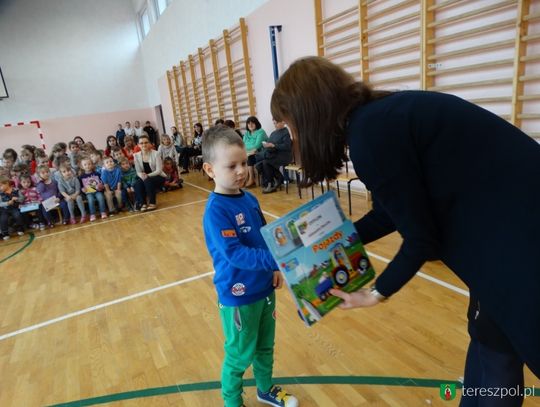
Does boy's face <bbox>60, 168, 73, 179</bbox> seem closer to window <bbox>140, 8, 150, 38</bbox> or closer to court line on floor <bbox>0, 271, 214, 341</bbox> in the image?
court line on floor <bbox>0, 271, 214, 341</bbox>

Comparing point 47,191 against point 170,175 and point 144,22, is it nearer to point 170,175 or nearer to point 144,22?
point 170,175

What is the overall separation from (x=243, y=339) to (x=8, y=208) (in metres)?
5.78

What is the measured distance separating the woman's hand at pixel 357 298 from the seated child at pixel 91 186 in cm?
593

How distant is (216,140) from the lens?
146 cm

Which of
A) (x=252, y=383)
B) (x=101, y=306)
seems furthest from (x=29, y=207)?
(x=252, y=383)

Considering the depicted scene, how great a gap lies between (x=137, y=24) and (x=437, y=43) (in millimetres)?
14441

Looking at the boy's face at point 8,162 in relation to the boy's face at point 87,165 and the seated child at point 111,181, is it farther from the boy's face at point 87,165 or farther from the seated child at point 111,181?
the seated child at point 111,181

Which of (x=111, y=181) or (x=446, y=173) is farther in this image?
(x=111, y=181)

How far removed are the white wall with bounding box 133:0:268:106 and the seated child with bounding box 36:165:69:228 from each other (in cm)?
456

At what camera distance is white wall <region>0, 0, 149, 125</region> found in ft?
44.0

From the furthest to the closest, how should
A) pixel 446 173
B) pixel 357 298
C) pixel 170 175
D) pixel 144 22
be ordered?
pixel 144 22 < pixel 170 175 < pixel 357 298 < pixel 446 173

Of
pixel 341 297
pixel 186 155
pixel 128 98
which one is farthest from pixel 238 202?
pixel 128 98

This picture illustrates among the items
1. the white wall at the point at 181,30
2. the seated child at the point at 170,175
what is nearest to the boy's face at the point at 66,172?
the seated child at the point at 170,175

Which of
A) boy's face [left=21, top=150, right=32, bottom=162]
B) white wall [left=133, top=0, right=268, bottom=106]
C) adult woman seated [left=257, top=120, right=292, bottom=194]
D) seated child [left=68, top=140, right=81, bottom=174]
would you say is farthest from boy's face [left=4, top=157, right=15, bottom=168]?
white wall [left=133, top=0, right=268, bottom=106]
